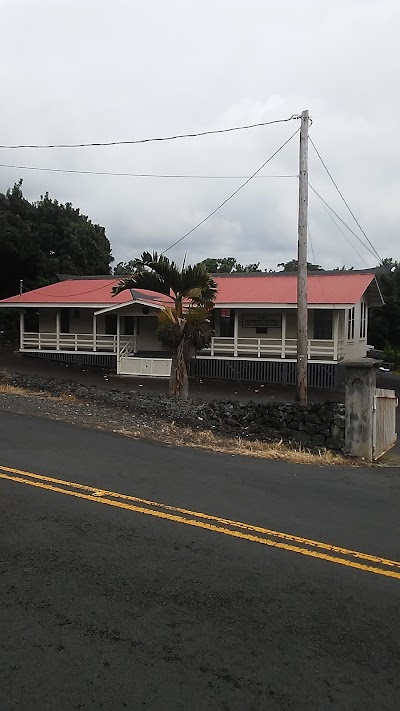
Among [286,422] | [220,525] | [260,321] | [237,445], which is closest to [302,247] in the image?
[286,422]

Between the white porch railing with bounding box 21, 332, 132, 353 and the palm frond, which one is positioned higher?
the palm frond

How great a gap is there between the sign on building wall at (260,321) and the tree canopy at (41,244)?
19440mm

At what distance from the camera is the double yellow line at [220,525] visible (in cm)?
457

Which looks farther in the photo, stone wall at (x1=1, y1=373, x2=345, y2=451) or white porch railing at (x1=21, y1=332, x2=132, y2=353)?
white porch railing at (x1=21, y1=332, x2=132, y2=353)

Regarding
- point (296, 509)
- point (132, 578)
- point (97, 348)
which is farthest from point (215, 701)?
point (97, 348)

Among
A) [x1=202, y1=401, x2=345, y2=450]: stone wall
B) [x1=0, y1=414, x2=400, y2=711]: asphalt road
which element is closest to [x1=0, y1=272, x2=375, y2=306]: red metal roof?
[x1=202, y1=401, x2=345, y2=450]: stone wall

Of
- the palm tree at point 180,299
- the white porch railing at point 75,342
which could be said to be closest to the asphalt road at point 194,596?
the palm tree at point 180,299

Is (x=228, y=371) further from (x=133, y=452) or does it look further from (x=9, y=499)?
(x=9, y=499)

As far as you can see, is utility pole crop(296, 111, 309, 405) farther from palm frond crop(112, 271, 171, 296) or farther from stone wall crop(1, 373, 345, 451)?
palm frond crop(112, 271, 171, 296)

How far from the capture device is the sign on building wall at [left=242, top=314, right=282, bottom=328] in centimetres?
2735

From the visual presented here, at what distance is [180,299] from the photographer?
16.2 m

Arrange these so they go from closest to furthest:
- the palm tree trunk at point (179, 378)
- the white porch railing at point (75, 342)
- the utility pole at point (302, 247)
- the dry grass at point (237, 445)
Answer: the dry grass at point (237, 445) < the utility pole at point (302, 247) < the palm tree trunk at point (179, 378) < the white porch railing at point (75, 342)

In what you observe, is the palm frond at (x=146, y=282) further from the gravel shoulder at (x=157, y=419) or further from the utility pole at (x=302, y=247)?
the utility pole at (x=302, y=247)

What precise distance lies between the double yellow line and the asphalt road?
20 mm
